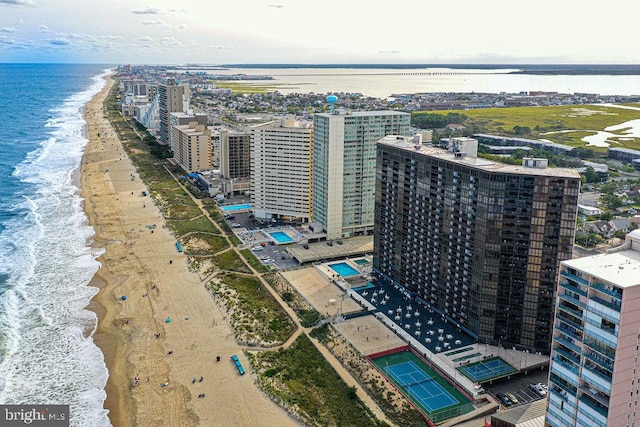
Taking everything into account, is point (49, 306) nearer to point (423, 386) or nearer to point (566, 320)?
point (423, 386)

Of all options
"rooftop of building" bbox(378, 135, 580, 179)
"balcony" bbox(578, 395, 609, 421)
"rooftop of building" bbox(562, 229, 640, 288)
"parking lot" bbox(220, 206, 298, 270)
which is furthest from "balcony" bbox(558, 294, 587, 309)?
"parking lot" bbox(220, 206, 298, 270)

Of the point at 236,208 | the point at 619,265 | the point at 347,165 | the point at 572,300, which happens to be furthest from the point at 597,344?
the point at 236,208

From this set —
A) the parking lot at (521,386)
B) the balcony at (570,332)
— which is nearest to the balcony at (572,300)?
the balcony at (570,332)

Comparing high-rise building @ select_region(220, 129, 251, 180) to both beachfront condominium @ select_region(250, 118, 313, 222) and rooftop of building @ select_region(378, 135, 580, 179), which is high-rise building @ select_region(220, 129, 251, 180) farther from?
rooftop of building @ select_region(378, 135, 580, 179)

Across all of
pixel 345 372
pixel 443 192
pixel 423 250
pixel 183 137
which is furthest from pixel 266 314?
pixel 183 137

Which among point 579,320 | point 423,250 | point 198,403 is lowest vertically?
point 198,403

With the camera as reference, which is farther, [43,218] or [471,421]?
[43,218]

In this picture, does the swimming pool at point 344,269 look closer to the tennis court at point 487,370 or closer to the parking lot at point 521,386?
the tennis court at point 487,370

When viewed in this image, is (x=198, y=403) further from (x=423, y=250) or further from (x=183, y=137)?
(x=183, y=137)
